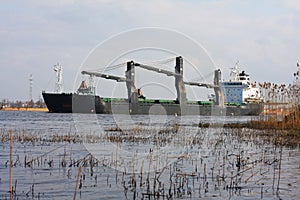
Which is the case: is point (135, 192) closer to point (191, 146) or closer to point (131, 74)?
point (191, 146)

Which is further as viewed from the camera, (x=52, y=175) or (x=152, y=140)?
(x=152, y=140)

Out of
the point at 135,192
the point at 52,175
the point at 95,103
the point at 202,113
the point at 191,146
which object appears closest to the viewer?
the point at 135,192

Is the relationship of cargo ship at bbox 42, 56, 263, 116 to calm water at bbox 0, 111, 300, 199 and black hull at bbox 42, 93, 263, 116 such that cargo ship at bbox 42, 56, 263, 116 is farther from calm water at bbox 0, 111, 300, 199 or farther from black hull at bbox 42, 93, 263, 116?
calm water at bbox 0, 111, 300, 199

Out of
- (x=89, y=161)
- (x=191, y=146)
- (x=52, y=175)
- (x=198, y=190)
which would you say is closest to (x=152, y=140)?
(x=191, y=146)

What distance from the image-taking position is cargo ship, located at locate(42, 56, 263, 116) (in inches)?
3130

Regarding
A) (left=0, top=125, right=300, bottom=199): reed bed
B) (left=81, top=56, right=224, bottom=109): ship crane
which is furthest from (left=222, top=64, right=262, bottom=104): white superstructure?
(left=0, top=125, right=300, bottom=199): reed bed

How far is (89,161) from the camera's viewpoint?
14742mm

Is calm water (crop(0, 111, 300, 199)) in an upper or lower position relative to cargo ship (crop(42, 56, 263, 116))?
lower

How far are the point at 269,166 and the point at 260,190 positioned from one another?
3697mm

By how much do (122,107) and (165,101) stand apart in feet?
29.2

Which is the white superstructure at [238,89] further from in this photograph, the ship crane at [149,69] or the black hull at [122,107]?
the ship crane at [149,69]

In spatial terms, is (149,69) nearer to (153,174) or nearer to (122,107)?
(122,107)

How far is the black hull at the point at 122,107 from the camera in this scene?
79.6 m

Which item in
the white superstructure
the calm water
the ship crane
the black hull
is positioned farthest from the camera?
the white superstructure
